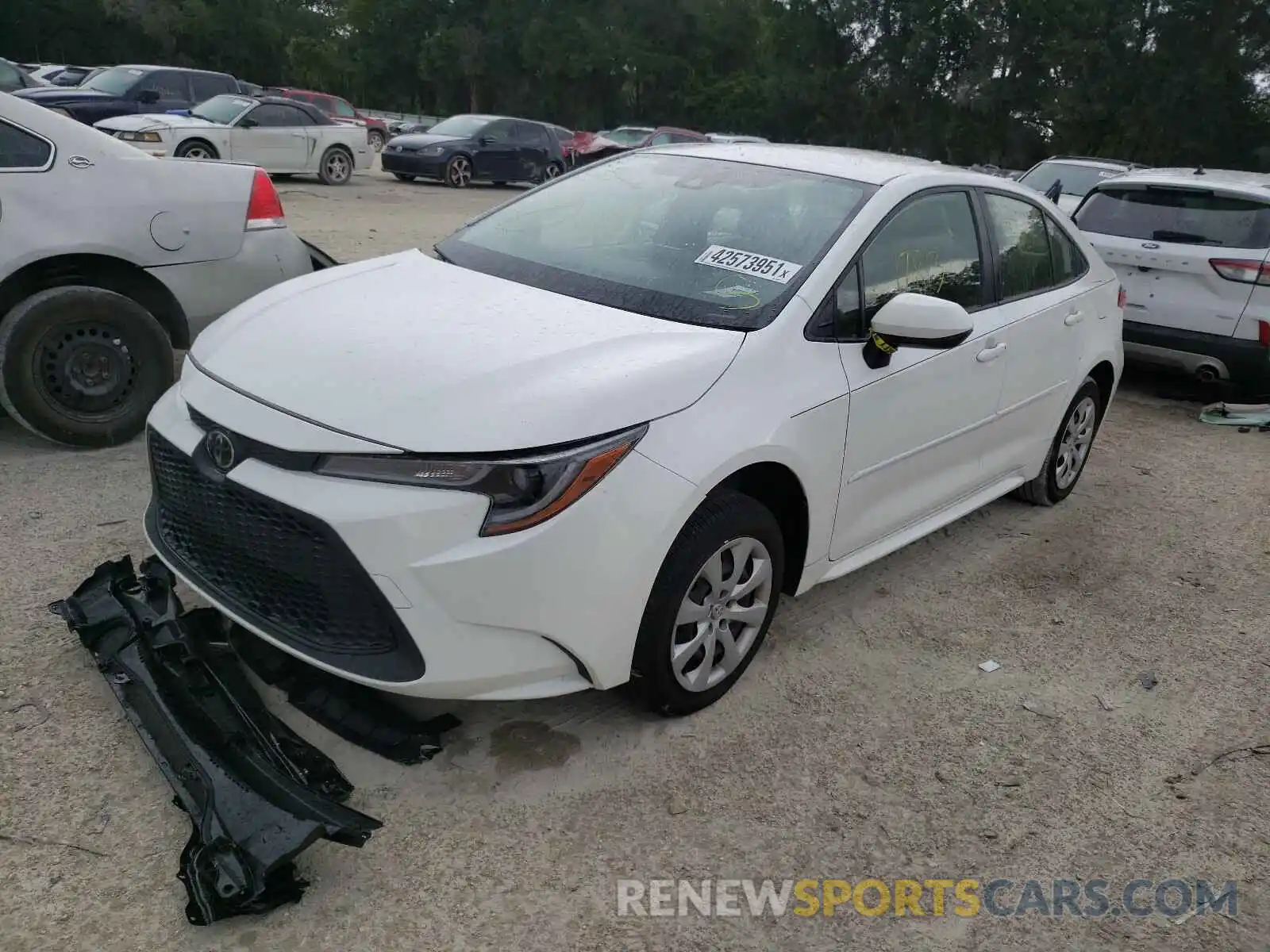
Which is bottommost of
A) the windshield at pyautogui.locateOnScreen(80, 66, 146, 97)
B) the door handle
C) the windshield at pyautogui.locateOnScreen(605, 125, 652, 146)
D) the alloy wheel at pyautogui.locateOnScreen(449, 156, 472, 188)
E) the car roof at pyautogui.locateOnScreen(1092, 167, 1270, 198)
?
the alloy wheel at pyautogui.locateOnScreen(449, 156, 472, 188)

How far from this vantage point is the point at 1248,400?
7582 millimetres

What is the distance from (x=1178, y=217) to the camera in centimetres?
704

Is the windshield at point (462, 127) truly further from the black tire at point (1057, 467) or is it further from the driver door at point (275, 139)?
the black tire at point (1057, 467)

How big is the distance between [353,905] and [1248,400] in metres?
7.42

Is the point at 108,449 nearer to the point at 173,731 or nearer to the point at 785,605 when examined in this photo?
the point at 173,731

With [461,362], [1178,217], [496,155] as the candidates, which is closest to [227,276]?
[461,362]

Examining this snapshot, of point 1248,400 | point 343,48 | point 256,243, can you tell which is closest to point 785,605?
point 256,243

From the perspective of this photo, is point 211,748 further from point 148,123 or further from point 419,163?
point 419,163

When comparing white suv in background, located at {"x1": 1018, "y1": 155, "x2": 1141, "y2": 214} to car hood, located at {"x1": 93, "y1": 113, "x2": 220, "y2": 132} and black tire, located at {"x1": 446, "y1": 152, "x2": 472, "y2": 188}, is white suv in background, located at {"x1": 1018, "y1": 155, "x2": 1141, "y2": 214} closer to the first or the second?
black tire, located at {"x1": 446, "y1": 152, "x2": 472, "y2": 188}

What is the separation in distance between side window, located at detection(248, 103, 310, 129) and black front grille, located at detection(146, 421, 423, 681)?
15.2 meters

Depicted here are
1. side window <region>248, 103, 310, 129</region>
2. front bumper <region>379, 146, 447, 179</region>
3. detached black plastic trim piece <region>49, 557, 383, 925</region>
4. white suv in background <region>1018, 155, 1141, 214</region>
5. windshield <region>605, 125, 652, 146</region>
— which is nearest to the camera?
detached black plastic trim piece <region>49, 557, 383, 925</region>

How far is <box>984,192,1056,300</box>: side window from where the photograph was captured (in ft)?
13.9

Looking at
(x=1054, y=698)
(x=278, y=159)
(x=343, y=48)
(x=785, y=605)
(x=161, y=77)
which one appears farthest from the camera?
(x=343, y=48)

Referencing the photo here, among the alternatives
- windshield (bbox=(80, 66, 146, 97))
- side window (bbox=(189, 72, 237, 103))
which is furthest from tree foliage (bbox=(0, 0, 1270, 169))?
windshield (bbox=(80, 66, 146, 97))
